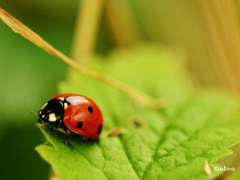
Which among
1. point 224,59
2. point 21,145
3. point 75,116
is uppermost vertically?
point 224,59

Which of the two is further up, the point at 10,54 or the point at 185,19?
the point at 185,19

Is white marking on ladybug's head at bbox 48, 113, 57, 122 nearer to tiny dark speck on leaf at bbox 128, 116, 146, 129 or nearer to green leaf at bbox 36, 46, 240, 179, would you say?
green leaf at bbox 36, 46, 240, 179

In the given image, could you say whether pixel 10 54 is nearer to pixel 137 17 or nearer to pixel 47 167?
pixel 47 167

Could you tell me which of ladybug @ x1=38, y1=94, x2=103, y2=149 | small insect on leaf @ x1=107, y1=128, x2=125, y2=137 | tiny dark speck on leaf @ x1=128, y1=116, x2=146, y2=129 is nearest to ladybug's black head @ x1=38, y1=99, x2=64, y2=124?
ladybug @ x1=38, y1=94, x2=103, y2=149

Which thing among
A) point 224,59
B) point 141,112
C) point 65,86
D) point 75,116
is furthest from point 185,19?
point 75,116

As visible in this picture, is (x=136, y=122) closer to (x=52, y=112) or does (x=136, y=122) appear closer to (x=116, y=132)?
(x=116, y=132)

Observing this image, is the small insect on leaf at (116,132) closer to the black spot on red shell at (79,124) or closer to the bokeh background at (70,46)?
the black spot on red shell at (79,124)
